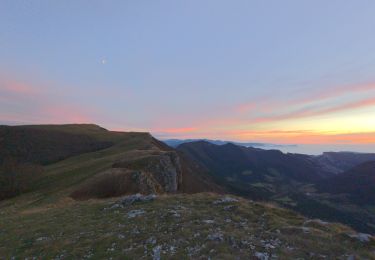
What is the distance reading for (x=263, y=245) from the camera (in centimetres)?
1337

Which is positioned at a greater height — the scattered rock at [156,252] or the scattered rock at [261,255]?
the scattered rock at [261,255]

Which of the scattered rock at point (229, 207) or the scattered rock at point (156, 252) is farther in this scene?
the scattered rock at point (229, 207)

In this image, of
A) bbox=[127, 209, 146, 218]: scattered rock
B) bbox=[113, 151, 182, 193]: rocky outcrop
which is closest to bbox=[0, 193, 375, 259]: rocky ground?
bbox=[127, 209, 146, 218]: scattered rock

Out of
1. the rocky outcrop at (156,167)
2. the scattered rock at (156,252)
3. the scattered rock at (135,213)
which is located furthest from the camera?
the rocky outcrop at (156,167)

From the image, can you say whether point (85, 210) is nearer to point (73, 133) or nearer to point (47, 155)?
point (47, 155)

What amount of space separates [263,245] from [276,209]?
7.37 m

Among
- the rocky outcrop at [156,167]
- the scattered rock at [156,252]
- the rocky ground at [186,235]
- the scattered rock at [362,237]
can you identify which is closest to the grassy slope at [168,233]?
the rocky ground at [186,235]

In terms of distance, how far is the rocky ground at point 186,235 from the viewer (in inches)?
509

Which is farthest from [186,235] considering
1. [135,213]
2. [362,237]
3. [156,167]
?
[156,167]

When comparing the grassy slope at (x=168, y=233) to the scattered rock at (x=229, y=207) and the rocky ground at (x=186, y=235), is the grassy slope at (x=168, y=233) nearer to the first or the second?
Answer: the rocky ground at (x=186, y=235)

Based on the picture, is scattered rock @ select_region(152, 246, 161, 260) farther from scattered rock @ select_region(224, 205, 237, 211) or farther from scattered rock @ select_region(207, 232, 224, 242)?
scattered rock @ select_region(224, 205, 237, 211)

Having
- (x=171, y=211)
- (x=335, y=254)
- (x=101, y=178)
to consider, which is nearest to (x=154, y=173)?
(x=101, y=178)

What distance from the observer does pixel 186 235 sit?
15211 millimetres

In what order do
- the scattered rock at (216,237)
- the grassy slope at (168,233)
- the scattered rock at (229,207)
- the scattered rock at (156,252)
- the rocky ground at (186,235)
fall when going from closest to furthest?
the scattered rock at (156,252) → the rocky ground at (186,235) → the grassy slope at (168,233) → the scattered rock at (216,237) → the scattered rock at (229,207)
